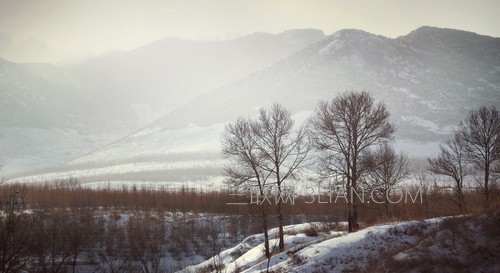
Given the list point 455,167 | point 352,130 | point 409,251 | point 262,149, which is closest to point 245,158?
point 262,149

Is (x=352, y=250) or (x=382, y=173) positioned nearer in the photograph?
(x=352, y=250)

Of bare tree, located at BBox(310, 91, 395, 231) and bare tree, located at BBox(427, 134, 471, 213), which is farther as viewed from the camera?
bare tree, located at BBox(427, 134, 471, 213)

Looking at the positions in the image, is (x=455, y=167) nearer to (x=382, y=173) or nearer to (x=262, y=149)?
(x=382, y=173)

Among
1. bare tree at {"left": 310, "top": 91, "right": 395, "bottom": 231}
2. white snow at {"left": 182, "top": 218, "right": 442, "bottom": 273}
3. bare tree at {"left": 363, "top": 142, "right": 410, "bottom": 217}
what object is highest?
bare tree at {"left": 310, "top": 91, "right": 395, "bottom": 231}

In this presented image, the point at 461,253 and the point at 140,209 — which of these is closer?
the point at 461,253

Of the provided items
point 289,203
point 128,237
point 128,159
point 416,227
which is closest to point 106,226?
point 128,237

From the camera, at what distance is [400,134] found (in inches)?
7746

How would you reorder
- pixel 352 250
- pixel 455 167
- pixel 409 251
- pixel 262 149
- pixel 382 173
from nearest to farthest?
pixel 409 251
pixel 352 250
pixel 262 149
pixel 382 173
pixel 455 167

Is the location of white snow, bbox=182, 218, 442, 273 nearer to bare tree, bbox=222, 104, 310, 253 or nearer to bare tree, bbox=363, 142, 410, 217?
bare tree, bbox=363, 142, 410, 217

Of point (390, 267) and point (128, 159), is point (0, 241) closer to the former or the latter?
point (390, 267)

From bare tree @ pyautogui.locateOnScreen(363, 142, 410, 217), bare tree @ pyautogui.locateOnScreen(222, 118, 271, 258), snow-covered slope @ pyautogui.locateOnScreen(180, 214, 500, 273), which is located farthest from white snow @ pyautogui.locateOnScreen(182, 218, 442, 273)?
bare tree @ pyautogui.locateOnScreen(222, 118, 271, 258)

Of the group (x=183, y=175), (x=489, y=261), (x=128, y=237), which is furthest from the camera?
(x=183, y=175)

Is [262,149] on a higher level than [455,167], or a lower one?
higher

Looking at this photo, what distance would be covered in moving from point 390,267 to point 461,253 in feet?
9.19
